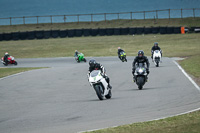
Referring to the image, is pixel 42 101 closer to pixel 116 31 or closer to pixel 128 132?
pixel 128 132

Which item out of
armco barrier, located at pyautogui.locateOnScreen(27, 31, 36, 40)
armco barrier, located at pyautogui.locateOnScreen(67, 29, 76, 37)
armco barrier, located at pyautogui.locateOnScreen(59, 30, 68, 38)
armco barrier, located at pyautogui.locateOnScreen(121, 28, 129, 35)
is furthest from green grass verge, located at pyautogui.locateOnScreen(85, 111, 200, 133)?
armco barrier, located at pyautogui.locateOnScreen(27, 31, 36, 40)

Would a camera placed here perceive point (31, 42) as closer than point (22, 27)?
Yes

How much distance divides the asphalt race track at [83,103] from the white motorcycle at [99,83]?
29cm

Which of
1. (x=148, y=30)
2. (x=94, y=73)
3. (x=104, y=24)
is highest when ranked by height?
(x=104, y=24)

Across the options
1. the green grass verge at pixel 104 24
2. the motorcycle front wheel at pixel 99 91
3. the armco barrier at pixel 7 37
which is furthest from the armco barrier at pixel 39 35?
the motorcycle front wheel at pixel 99 91

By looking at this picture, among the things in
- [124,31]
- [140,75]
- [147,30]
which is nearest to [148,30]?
[147,30]

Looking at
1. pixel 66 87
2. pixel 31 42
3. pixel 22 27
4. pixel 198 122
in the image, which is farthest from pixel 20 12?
pixel 198 122

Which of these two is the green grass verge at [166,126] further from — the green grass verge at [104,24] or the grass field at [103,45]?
the green grass verge at [104,24]

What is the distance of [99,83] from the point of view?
1312 centimetres

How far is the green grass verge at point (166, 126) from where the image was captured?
27.2 ft

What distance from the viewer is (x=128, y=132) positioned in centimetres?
838

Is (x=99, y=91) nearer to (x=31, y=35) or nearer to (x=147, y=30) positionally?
(x=147, y=30)

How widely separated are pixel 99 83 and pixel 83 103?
2.61 feet

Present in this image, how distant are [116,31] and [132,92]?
41.3 meters
